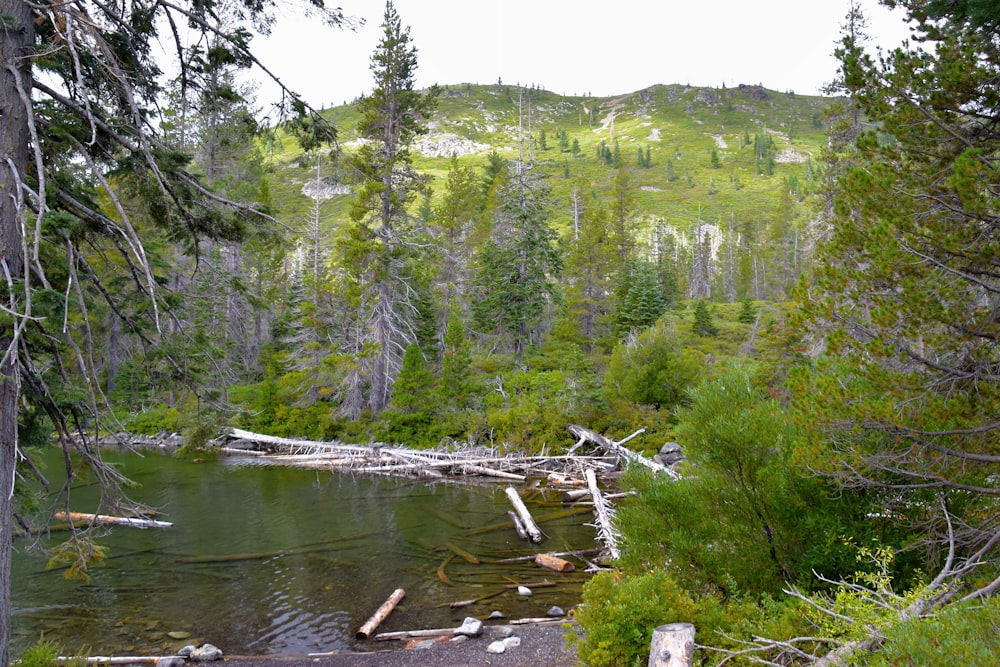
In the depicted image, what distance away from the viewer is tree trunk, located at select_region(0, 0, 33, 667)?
186 inches

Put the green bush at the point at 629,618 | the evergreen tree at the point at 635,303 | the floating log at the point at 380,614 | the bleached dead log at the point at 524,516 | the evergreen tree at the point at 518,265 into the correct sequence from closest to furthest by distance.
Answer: the green bush at the point at 629,618 < the floating log at the point at 380,614 < the bleached dead log at the point at 524,516 < the evergreen tree at the point at 518,265 < the evergreen tree at the point at 635,303

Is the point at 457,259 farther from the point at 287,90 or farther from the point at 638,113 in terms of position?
the point at 638,113

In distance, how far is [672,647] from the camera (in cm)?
418

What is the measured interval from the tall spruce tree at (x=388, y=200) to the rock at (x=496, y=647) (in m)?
16.8

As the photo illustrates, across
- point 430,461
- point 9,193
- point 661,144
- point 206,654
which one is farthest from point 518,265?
point 661,144

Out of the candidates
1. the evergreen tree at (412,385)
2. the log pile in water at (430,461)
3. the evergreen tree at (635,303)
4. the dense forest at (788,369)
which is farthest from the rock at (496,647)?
the evergreen tree at (635,303)

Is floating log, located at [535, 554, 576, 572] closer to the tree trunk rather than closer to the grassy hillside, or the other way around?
the tree trunk

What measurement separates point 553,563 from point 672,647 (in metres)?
7.37

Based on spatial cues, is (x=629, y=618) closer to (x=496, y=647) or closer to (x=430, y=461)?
(x=496, y=647)

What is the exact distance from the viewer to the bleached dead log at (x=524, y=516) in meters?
12.8

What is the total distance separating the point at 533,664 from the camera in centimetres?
707

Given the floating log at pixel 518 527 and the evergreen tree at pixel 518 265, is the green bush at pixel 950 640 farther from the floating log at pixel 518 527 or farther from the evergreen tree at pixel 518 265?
the evergreen tree at pixel 518 265

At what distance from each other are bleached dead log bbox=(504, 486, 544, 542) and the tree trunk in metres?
9.62

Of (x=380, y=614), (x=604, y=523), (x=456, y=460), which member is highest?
(x=380, y=614)
